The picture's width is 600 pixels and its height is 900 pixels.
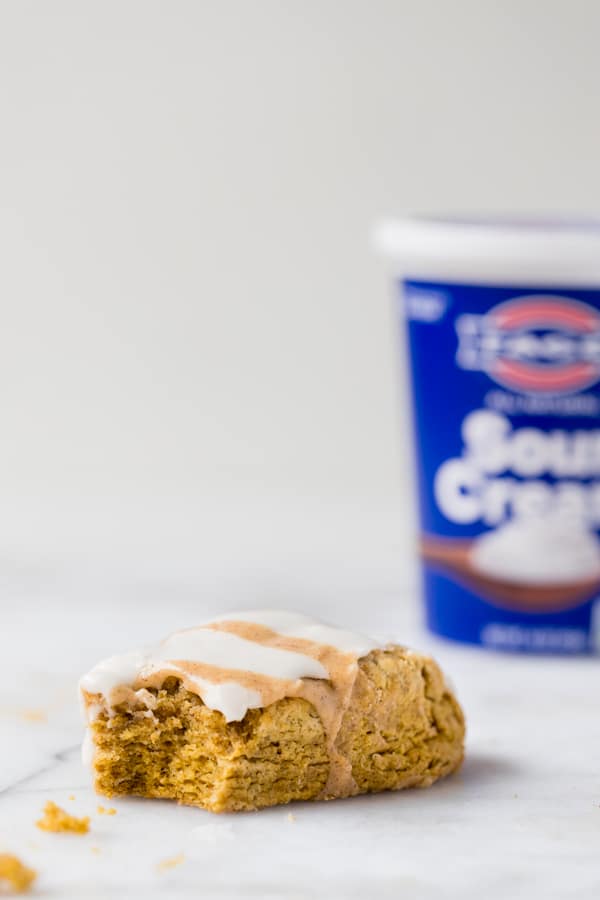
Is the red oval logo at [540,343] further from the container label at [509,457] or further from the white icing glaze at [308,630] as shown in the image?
the white icing glaze at [308,630]

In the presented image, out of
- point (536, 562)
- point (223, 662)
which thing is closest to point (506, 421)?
point (536, 562)

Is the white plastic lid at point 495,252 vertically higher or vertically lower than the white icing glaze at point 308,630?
higher

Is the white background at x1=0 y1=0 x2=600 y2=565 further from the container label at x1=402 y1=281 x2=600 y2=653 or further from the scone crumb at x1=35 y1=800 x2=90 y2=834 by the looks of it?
the scone crumb at x1=35 y1=800 x2=90 y2=834

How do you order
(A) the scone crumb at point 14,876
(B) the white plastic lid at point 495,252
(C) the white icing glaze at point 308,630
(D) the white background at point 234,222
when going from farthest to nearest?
(D) the white background at point 234,222 < (B) the white plastic lid at point 495,252 < (C) the white icing glaze at point 308,630 < (A) the scone crumb at point 14,876

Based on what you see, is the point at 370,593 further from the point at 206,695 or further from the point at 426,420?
the point at 206,695

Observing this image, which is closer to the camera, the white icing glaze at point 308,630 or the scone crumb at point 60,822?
the scone crumb at point 60,822

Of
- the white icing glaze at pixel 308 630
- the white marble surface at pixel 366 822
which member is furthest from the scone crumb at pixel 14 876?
the white icing glaze at pixel 308 630

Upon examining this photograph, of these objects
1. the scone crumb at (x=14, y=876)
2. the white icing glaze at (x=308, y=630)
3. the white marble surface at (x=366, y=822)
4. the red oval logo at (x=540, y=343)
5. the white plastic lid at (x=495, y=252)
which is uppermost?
the white plastic lid at (x=495, y=252)
